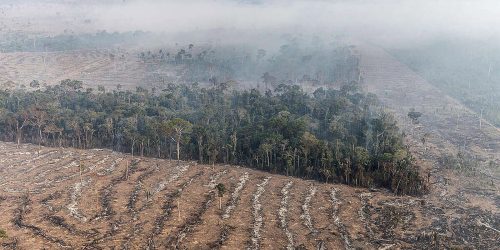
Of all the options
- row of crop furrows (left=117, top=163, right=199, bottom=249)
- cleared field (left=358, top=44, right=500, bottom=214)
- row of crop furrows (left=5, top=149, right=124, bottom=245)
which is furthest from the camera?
cleared field (left=358, top=44, right=500, bottom=214)

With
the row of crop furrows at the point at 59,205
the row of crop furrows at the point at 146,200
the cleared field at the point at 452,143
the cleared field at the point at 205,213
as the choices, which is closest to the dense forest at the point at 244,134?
the cleared field at the point at 205,213

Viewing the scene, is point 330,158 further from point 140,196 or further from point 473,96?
point 473,96

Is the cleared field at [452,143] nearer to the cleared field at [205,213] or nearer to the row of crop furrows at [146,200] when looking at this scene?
the cleared field at [205,213]

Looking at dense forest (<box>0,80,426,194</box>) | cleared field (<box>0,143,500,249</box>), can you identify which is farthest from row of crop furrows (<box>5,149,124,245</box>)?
dense forest (<box>0,80,426,194</box>)

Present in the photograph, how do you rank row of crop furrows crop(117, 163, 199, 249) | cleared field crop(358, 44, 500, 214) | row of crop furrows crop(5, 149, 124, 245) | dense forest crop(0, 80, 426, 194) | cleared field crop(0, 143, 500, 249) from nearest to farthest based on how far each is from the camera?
1. row of crop furrows crop(117, 163, 199, 249)
2. cleared field crop(0, 143, 500, 249)
3. row of crop furrows crop(5, 149, 124, 245)
4. cleared field crop(358, 44, 500, 214)
5. dense forest crop(0, 80, 426, 194)

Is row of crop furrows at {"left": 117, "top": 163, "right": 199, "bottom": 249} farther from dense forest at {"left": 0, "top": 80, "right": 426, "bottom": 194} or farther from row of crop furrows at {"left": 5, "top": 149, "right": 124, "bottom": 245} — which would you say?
dense forest at {"left": 0, "top": 80, "right": 426, "bottom": 194}

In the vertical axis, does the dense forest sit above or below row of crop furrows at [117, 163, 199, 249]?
Answer: above
